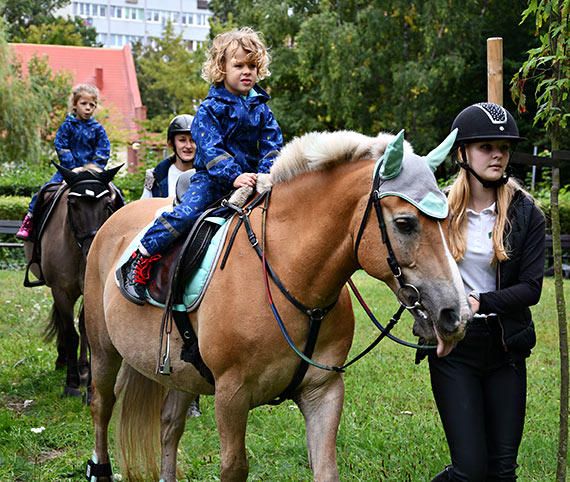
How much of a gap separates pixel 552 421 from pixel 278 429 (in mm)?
2234

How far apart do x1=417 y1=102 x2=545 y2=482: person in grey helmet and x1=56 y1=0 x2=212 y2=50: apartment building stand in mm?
94812

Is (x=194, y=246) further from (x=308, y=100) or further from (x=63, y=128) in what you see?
(x=308, y=100)

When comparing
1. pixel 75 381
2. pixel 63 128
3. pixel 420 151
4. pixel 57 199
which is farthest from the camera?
pixel 420 151

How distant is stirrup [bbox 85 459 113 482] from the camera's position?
4.51 meters

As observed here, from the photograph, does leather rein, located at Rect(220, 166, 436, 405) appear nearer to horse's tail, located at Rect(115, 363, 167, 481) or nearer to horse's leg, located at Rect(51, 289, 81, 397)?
horse's tail, located at Rect(115, 363, 167, 481)

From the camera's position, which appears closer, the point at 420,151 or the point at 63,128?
the point at 63,128

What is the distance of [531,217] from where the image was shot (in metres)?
3.31

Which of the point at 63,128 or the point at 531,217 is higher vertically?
the point at 63,128

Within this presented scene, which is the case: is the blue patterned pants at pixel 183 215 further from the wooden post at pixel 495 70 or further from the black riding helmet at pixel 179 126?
the black riding helmet at pixel 179 126

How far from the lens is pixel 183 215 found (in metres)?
3.64

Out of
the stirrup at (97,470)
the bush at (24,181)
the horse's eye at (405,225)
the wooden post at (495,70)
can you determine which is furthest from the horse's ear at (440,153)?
the bush at (24,181)

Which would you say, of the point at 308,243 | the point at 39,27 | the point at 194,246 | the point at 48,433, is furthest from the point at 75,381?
the point at 39,27

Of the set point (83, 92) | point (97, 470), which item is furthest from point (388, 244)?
point (83, 92)

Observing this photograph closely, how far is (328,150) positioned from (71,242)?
4544 mm
